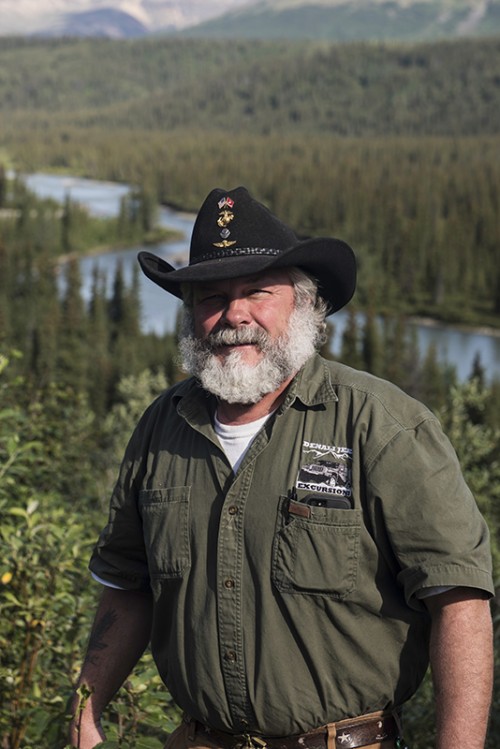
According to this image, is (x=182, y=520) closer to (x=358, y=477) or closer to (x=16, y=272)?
(x=358, y=477)

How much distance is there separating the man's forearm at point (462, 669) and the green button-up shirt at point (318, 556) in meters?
0.10

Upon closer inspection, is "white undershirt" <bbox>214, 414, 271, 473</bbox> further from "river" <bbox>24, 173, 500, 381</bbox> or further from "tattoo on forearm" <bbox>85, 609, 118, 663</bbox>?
"river" <bbox>24, 173, 500, 381</bbox>

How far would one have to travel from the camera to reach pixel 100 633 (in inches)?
153

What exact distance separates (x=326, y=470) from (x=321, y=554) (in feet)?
0.92

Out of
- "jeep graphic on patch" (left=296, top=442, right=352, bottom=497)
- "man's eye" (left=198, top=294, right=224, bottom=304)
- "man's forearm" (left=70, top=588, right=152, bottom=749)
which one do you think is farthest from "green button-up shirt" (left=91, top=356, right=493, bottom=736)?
"man's eye" (left=198, top=294, right=224, bottom=304)

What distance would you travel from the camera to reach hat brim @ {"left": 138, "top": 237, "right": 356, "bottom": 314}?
359 centimetres

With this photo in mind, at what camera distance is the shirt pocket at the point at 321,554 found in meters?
3.29

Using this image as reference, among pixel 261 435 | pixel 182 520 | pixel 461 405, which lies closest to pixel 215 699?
pixel 182 520

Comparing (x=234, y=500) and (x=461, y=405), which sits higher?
(x=234, y=500)

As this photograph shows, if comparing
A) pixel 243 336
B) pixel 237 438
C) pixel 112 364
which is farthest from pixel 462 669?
pixel 112 364

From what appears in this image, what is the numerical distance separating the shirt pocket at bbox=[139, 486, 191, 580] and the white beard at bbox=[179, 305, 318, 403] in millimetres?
401

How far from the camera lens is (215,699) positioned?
11.4ft

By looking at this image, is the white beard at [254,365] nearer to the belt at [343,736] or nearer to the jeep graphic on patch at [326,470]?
the jeep graphic on patch at [326,470]

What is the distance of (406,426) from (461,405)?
51.0 ft
